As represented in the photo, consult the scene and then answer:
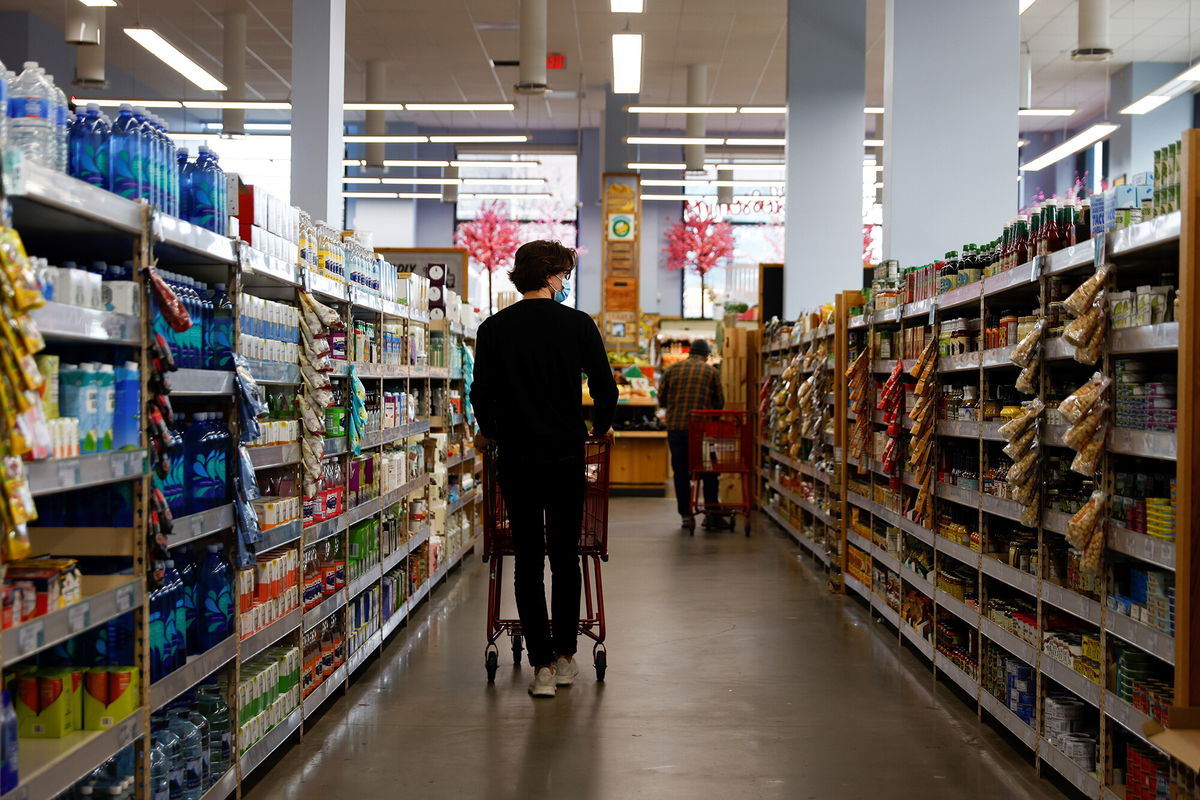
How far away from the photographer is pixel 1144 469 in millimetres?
3592

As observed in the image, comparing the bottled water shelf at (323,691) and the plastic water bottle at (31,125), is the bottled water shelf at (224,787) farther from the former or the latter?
the plastic water bottle at (31,125)

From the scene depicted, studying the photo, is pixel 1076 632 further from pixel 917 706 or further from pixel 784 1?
pixel 784 1

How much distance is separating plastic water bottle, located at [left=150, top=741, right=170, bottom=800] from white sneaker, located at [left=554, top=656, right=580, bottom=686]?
2.25 m

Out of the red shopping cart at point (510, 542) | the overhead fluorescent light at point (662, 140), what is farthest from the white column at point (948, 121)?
the overhead fluorescent light at point (662, 140)

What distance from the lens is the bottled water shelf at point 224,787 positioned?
10.9ft

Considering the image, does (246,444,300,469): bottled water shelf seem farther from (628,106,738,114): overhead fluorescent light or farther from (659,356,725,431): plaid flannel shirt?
(628,106,738,114): overhead fluorescent light

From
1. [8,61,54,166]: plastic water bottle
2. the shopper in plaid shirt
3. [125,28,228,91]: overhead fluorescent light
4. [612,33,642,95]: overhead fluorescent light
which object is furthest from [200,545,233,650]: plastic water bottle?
[612,33,642,95]: overhead fluorescent light

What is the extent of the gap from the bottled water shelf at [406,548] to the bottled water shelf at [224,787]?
89.9 inches

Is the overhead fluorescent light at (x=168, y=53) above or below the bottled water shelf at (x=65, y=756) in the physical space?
above

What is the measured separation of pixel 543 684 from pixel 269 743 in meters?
1.36

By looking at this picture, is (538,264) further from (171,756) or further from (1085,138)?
(1085,138)

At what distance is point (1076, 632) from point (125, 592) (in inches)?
118

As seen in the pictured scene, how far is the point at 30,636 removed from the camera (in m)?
2.29

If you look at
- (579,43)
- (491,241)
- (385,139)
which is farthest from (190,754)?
(491,241)
